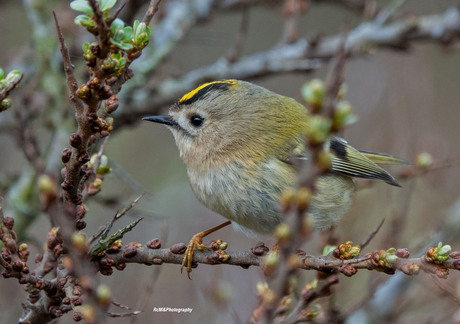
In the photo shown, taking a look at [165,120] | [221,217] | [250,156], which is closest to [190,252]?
[250,156]

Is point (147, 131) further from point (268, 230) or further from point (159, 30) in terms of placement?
point (268, 230)

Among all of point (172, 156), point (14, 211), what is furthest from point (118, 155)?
point (14, 211)

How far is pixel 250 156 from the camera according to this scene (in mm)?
2496

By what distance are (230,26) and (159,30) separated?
496 cm

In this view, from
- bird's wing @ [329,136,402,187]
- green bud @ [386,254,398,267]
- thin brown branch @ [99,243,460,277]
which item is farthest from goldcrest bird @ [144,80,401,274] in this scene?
green bud @ [386,254,398,267]

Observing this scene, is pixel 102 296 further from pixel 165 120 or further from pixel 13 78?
pixel 165 120

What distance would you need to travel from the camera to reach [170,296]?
346 cm

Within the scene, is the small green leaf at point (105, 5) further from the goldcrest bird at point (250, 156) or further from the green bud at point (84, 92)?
the goldcrest bird at point (250, 156)

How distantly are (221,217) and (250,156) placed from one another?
199 centimetres

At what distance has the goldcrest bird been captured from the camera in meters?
2.37

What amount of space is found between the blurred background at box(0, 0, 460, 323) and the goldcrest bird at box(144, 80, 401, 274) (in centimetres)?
22

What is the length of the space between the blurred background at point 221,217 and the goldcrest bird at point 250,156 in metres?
0.22

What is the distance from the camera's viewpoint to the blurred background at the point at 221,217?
2.56 meters

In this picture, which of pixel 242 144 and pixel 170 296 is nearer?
pixel 242 144
